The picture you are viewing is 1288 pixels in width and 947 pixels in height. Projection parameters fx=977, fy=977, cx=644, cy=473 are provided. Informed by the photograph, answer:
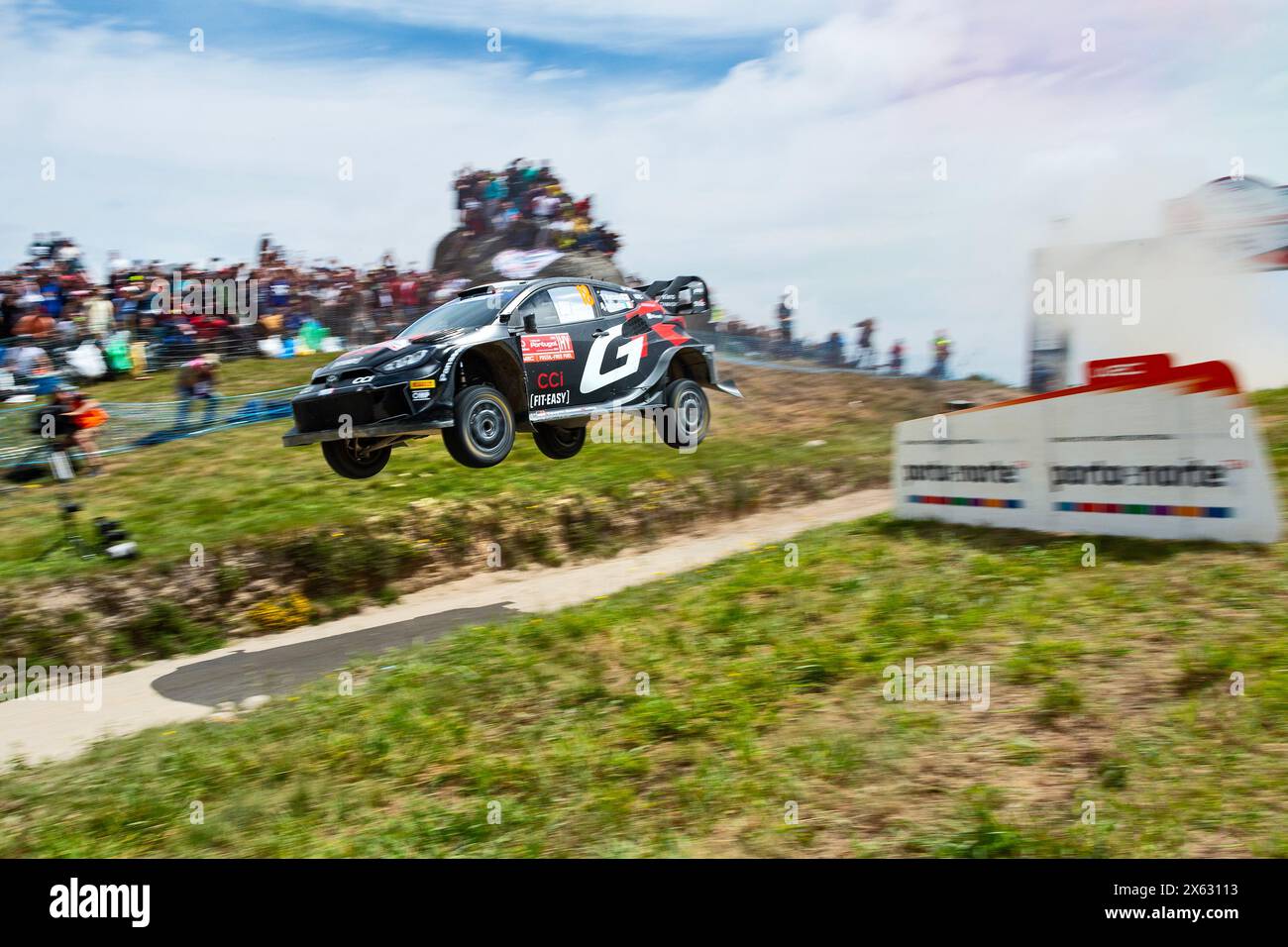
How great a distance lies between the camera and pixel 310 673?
1045 cm

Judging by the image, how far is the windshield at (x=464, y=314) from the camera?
219 inches

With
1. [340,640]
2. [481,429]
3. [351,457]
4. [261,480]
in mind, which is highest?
[481,429]

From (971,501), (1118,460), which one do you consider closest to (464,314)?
(1118,460)

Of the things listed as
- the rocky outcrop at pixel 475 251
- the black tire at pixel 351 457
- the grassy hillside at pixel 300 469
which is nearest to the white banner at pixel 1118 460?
the grassy hillside at pixel 300 469

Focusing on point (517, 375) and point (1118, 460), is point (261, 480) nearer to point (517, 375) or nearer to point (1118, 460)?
point (517, 375)

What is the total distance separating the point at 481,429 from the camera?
523 centimetres

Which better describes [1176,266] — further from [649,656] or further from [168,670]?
[168,670]

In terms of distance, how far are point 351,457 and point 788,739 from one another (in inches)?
136

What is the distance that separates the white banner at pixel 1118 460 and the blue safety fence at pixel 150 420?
7.37 metres

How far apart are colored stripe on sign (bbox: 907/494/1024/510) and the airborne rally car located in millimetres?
5974

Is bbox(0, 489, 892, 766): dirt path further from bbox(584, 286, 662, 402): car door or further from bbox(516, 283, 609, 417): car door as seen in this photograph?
bbox(584, 286, 662, 402): car door

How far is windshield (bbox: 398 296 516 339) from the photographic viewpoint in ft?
18.3

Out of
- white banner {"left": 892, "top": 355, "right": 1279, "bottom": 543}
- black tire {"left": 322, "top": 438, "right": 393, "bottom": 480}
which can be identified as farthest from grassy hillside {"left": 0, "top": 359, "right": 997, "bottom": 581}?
white banner {"left": 892, "top": 355, "right": 1279, "bottom": 543}
